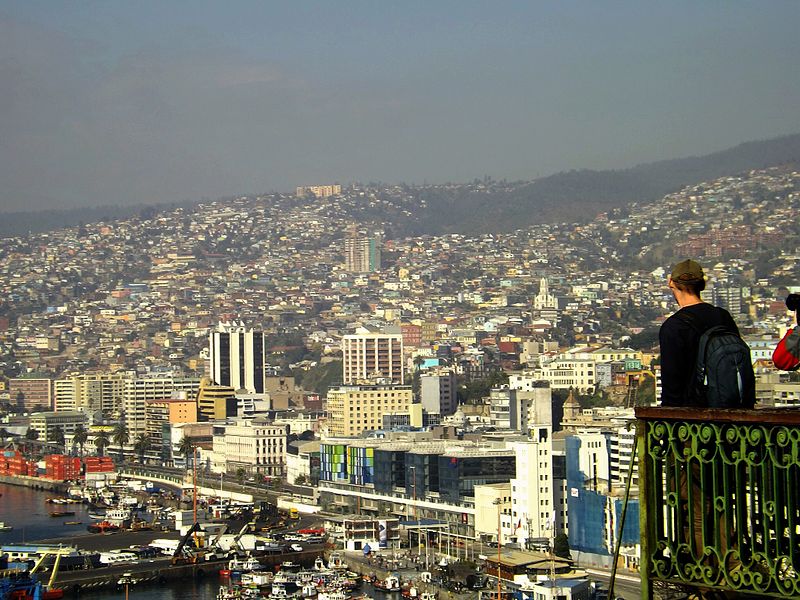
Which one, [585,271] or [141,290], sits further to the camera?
[141,290]

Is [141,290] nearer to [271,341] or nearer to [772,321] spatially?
[271,341]

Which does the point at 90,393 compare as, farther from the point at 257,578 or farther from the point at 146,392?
the point at 257,578

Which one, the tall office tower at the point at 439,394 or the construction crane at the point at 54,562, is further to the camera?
the tall office tower at the point at 439,394

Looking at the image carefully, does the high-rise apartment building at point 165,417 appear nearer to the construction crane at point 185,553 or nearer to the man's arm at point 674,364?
the construction crane at point 185,553

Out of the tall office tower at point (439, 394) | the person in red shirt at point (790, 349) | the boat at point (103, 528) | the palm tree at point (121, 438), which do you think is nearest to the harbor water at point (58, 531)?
the boat at point (103, 528)

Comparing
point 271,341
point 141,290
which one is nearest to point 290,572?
point 271,341

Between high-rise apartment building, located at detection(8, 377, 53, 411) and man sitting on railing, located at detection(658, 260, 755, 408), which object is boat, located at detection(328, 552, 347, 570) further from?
high-rise apartment building, located at detection(8, 377, 53, 411)

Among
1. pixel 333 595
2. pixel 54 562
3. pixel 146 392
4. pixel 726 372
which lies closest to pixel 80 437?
pixel 146 392
